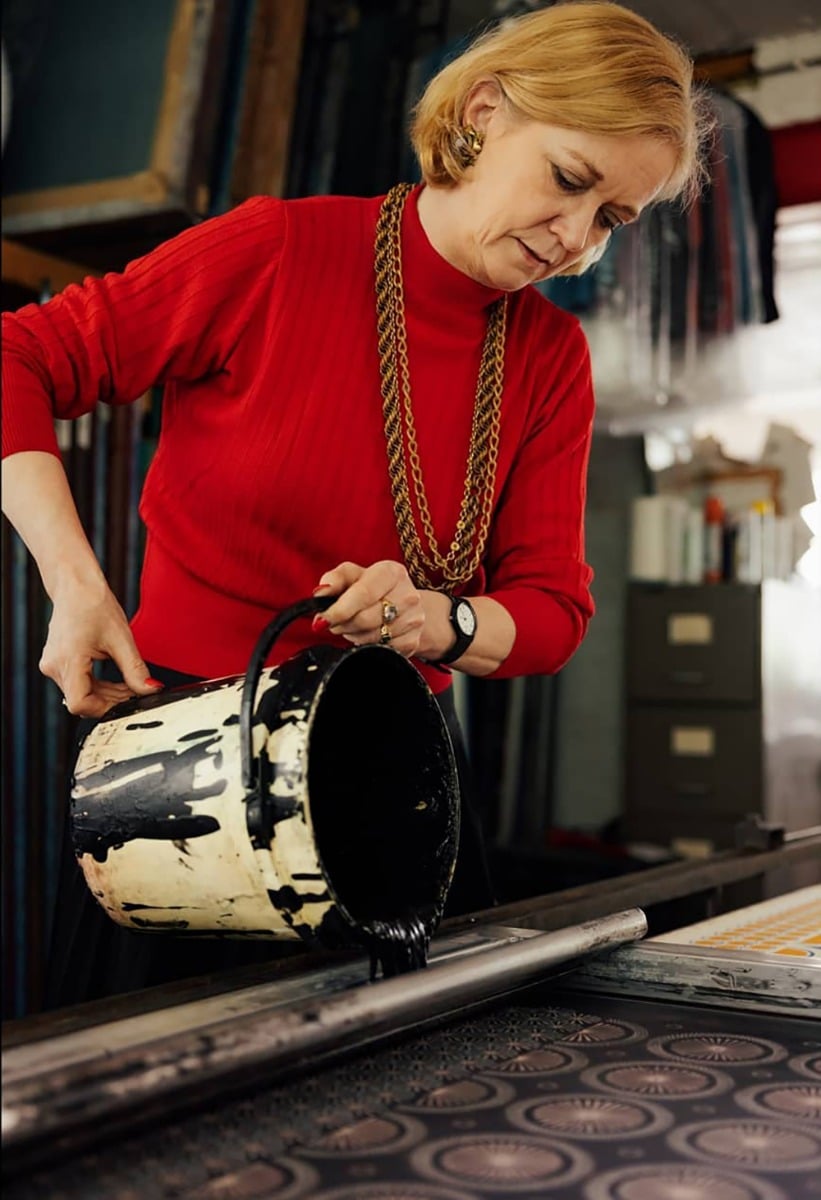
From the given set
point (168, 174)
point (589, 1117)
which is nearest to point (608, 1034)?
point (589, 1117)

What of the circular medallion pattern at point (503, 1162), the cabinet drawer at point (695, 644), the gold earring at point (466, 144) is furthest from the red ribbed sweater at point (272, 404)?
the cabinet drawer at point (695, 644)

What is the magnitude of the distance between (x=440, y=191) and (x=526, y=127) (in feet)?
0.44

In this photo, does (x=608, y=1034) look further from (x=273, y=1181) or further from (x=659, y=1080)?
(x=273, y=1181)

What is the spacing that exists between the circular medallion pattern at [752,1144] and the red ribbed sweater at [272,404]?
590 mm

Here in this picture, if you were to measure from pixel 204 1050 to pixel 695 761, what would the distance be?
141 inches

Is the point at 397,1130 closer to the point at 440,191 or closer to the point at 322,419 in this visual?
the point at 322,419

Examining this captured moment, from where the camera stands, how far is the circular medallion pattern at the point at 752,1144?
26.5 inches

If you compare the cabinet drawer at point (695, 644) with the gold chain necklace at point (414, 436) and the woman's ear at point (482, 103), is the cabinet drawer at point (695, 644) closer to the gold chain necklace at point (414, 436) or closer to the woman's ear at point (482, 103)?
the gold chain necklace at point (414, 436)

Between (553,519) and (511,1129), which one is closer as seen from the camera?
(511,1129)

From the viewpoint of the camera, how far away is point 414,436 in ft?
4.18

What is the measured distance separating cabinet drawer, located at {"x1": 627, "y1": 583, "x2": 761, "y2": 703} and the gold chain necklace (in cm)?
288

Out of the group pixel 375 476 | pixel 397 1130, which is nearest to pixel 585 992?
pixel 397 1130

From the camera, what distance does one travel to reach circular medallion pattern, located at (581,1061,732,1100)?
30.8 inches

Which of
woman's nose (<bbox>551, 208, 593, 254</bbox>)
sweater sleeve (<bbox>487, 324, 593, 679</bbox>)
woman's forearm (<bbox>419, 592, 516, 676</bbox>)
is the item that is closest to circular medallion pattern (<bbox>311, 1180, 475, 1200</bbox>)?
woman's forearm (<bbox>419, 592, 516, 676</bbox>)
